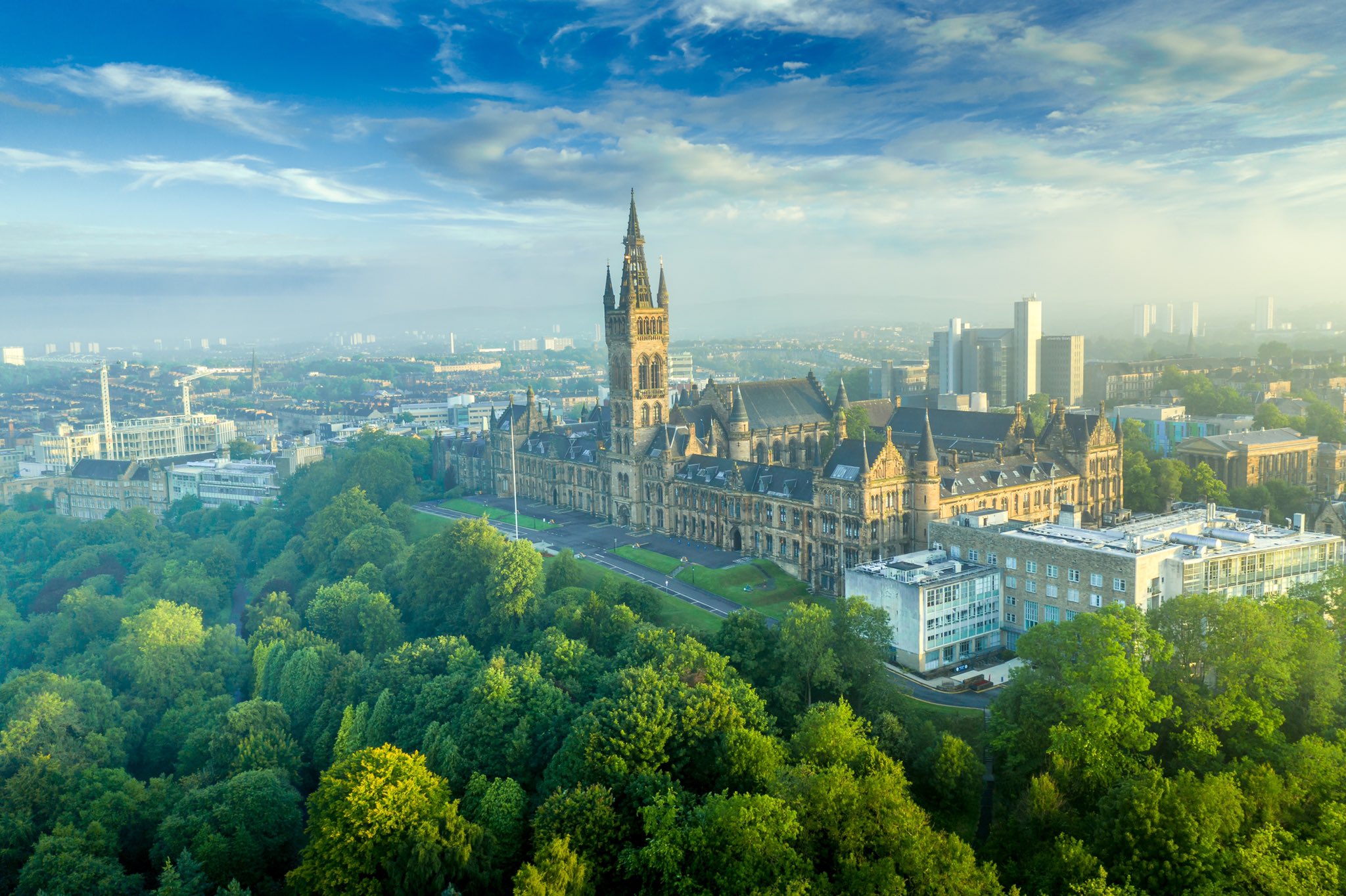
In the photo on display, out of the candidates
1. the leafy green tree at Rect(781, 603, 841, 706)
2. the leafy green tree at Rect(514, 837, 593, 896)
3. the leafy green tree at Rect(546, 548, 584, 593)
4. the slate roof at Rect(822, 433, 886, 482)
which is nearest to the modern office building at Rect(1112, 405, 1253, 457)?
the slate roof at Rect(822, 433, 886, 482)

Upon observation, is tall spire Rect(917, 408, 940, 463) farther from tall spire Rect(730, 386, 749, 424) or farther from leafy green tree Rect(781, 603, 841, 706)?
tall spire Rect(730, 386, 749, 424)

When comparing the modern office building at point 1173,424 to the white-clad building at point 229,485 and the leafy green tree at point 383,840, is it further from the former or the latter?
the white-clad building at point 229,485

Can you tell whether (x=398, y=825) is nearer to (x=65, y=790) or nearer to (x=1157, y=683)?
(x=65, y=790)

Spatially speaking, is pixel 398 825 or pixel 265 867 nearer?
pixel 398 825

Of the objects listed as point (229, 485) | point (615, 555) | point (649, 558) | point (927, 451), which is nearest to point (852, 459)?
point (927, 451)

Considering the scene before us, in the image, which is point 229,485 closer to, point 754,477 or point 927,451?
point 754,477

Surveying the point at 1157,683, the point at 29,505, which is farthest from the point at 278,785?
the point at 29,505

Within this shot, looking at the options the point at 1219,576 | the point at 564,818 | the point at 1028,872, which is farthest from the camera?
the point at 1219,576
